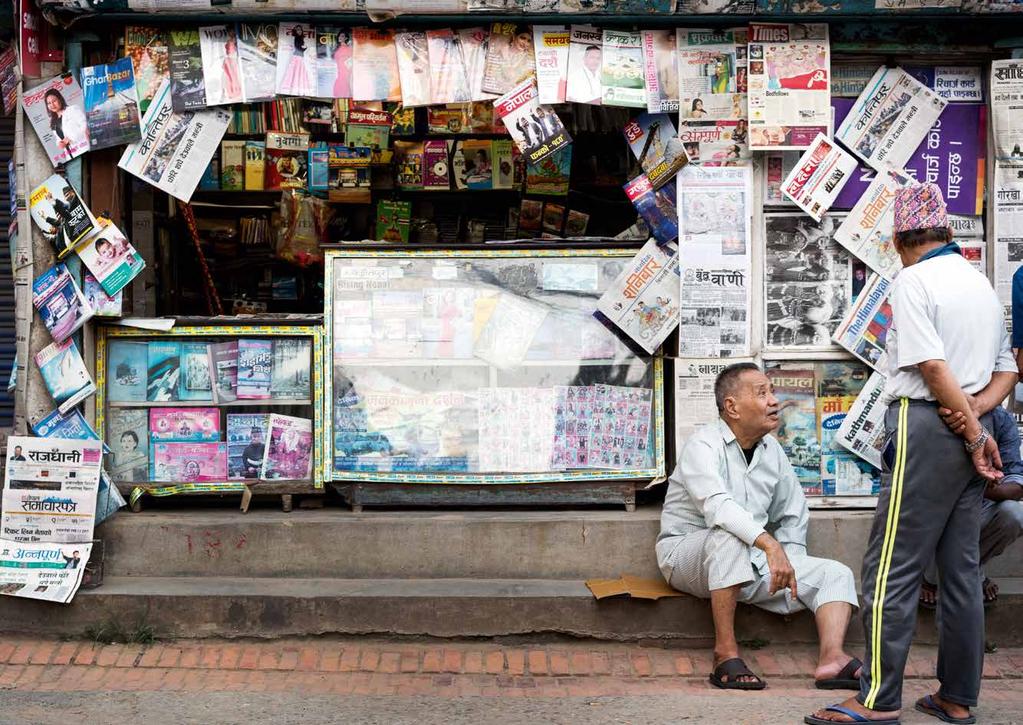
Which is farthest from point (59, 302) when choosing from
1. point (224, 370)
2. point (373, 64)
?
point (373, 64)

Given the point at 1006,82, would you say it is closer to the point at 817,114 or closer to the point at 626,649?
the point at 817,114

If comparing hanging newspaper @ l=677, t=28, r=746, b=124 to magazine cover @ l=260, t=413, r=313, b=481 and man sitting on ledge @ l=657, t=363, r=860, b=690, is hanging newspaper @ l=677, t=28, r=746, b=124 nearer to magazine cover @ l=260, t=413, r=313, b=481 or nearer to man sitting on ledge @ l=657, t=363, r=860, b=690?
man sitting on ledge @ l=657, t=363, r=860, b=690

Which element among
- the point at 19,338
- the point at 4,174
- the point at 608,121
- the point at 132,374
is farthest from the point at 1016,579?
the point at 4,174

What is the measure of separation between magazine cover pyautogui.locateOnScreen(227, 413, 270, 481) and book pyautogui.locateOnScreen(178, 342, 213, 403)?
0.19 metres

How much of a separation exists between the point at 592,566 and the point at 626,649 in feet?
1.50

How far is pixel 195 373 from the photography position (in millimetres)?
5824

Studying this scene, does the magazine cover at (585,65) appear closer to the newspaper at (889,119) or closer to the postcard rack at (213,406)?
the newspaper at (889,119)

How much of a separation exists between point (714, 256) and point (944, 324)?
1584 mm

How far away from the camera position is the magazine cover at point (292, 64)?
5508mm

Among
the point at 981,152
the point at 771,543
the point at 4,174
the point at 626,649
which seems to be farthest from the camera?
the point at 4,174

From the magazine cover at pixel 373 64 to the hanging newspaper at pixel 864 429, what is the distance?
2.66 metres

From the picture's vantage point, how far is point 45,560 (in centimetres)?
Answer: 537

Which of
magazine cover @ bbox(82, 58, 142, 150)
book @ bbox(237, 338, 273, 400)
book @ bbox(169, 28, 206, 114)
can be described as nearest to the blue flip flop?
book @ bbox(237, 338, 273, 400)

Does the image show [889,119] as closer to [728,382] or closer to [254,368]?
[728,382]
